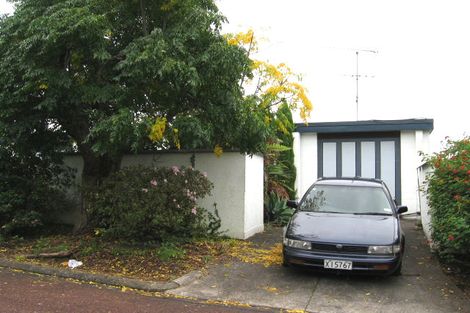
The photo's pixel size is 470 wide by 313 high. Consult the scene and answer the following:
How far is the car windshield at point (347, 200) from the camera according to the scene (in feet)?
25.6

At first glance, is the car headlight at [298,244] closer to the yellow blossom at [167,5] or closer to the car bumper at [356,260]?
the car bumper at [356,260]

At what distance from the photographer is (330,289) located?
6531mm

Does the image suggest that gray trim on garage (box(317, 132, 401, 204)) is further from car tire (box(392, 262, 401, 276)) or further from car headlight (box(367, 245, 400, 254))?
car headlight (box(367, 245, 400, 254))

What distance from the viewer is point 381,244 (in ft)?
21.4

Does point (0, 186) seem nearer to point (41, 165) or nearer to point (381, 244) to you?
point (41, 165)

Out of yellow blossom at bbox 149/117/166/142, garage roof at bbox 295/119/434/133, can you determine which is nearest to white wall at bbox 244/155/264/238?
yellow blossom at bbox 149/117/166/142

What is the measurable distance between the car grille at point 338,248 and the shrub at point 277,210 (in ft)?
19.4

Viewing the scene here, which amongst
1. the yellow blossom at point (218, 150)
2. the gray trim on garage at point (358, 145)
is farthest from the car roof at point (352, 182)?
the gray trim on garage at point (358, 145)

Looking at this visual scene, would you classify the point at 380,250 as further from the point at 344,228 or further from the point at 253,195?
the point at 253,195

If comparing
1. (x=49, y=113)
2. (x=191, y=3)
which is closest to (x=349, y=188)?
(x=191, y=3)

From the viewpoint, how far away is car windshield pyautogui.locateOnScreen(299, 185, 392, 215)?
7796mm

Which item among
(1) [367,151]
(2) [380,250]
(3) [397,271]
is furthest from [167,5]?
(1) [367,151]

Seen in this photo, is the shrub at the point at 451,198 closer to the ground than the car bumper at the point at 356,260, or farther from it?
farther from it

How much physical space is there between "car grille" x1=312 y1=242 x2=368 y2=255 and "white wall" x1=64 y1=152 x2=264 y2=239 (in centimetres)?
354
